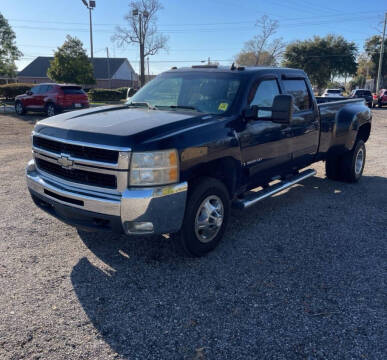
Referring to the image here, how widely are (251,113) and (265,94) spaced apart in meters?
0.58

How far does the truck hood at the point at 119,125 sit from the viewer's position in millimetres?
Result: 3121

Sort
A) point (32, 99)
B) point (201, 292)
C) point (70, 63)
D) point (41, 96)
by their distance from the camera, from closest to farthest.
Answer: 1. point (201, 292)
2. point (41, 96)
3. point (32, 99)
4. point (70, 63)

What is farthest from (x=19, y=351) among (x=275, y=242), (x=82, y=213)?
(x=275, y=242)

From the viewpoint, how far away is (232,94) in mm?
4125

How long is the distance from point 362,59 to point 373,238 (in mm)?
68453

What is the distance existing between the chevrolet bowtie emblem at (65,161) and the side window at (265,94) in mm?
2129

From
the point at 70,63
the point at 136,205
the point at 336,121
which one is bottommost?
the point at 136,205

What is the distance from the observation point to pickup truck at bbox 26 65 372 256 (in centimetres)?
310

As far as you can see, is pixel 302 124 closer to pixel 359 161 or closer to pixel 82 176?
pixel 359 161

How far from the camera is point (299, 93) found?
5254mm

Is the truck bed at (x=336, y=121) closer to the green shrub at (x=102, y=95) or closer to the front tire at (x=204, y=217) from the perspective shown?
the front tire at (x=204, y=217)

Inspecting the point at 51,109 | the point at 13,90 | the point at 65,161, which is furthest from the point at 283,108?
the point at 13,90

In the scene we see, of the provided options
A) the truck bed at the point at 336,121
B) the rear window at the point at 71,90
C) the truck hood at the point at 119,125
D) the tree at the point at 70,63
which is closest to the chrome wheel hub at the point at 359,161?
the truck bed at the point at 336,121

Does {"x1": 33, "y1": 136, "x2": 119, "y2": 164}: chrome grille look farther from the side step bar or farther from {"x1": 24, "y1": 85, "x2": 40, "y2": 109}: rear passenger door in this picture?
{"x1": 24, "y1": 85, "x2": 40, "y2": 109}: rear passenger door
